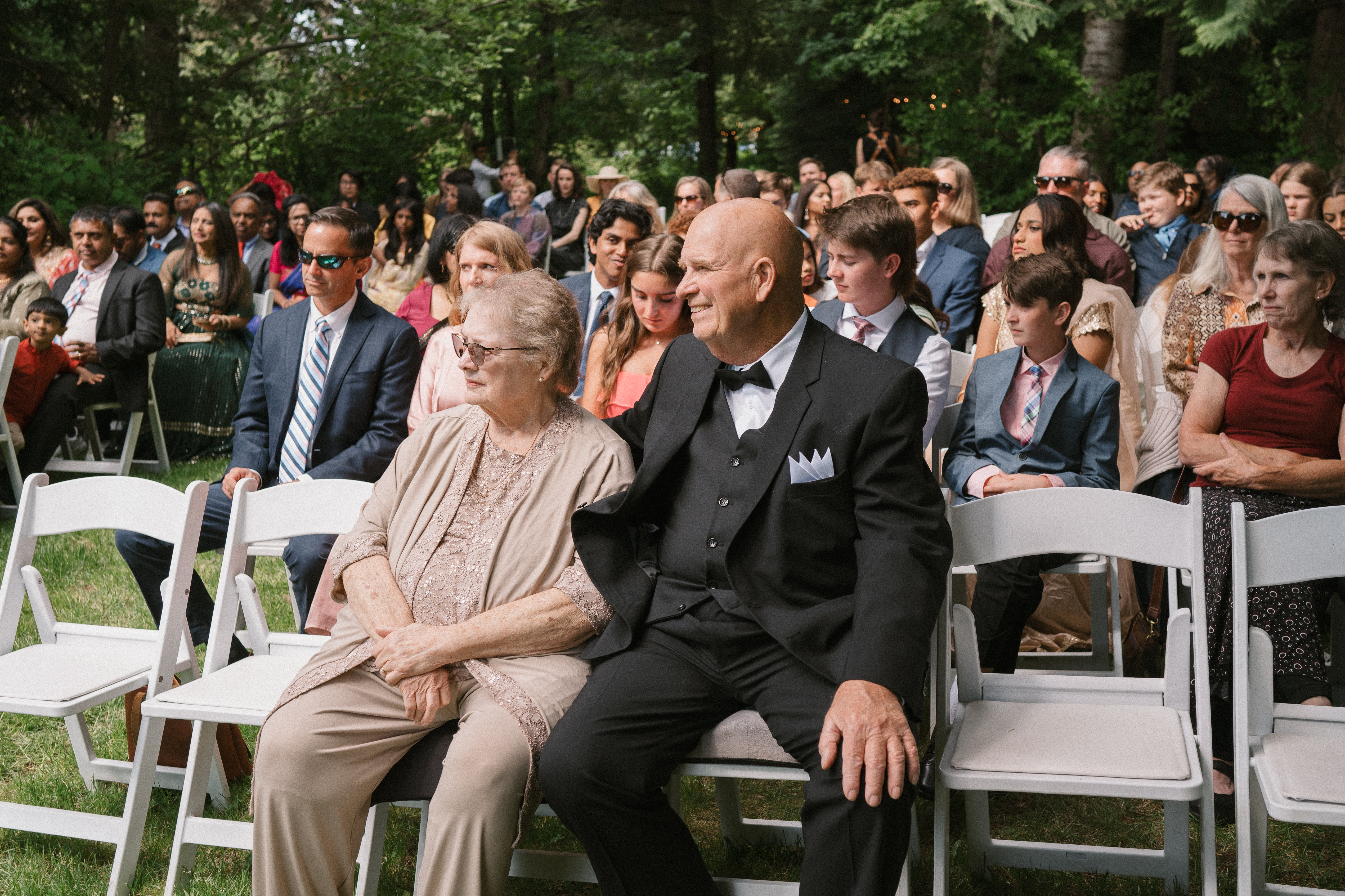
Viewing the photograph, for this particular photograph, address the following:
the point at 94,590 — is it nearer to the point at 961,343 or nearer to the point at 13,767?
the point at 13,767

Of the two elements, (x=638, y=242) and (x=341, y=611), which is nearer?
(x=341, y=611)

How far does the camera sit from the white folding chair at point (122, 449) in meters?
7.16

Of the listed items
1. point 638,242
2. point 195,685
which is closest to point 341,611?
point 195,685

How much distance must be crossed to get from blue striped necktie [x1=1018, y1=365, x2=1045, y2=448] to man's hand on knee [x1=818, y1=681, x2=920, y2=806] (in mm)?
1722

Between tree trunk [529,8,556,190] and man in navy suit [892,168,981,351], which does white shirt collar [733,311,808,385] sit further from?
tree trunk [529,8,556,190]

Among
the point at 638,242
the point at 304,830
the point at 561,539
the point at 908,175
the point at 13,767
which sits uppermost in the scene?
the point at 908,175

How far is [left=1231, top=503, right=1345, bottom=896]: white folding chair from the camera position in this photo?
2422 mm

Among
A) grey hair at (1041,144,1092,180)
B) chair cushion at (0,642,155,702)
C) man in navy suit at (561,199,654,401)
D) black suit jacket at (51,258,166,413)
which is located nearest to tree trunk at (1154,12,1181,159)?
grey hair at (1041,144,1092,180)

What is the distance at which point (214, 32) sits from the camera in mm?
14234

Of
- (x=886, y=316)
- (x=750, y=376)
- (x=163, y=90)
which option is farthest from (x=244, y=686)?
(x=163, y=90)

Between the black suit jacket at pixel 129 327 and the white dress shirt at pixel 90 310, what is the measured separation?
0.03m

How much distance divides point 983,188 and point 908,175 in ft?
31.7

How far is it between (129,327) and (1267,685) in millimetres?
6789

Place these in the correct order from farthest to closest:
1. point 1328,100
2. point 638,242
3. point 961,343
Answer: point 1328,100 < point 961,343 < point 638,242
